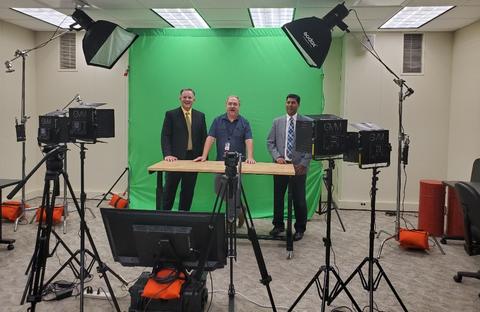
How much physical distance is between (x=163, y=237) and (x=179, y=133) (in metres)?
2.92

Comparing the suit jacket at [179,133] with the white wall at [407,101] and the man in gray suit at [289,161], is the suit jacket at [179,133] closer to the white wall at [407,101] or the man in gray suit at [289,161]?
the man in gray suit at [289,161]

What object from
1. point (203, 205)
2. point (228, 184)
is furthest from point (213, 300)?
point (203, 205)

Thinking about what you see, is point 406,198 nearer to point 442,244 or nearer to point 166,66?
point 442,244

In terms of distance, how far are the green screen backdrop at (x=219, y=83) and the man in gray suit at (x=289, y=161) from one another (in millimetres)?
686

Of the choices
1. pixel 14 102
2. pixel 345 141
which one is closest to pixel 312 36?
pixel 345 141

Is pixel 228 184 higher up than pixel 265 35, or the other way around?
pixel 265 35

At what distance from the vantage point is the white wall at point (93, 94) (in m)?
6.65

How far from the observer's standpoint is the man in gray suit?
15.8 feet

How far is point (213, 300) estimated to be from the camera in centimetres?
322

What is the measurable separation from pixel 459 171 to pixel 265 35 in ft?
10.5

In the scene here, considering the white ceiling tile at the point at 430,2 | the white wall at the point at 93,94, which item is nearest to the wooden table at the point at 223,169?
the white ceiling tile at the point at 430,2

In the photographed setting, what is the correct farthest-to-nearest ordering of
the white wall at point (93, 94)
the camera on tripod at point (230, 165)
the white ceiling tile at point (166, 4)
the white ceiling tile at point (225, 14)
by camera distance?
1. the white wall at point (93, 94)
2. the white ceiling tile at point (225, 14)
3. the white ceiling tile at point (166, 4)
4. the camera on tripod at point (230, 165)

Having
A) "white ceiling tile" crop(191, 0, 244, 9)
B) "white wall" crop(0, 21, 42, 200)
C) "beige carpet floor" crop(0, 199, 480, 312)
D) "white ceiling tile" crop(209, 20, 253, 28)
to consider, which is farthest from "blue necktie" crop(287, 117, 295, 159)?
"white wall" crop(0, 21, 42, 200)

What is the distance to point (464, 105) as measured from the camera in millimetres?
5688
